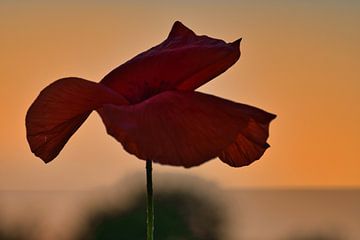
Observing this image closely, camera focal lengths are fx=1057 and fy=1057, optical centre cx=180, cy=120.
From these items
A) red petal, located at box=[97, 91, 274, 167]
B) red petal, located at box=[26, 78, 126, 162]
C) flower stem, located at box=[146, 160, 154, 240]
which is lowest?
flower stem, located at box=[146, 160, 154, 240]

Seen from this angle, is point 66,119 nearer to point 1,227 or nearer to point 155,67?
point 155,67

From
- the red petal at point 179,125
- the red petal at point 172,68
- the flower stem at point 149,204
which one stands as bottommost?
the flower stem at point 149,204

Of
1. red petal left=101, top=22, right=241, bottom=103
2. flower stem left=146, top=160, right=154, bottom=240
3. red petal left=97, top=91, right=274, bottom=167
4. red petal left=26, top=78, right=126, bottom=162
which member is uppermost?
red petal left=101, top=22, right=241, bottom=103

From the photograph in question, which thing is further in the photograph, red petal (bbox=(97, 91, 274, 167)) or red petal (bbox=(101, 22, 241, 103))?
red petal (bbox=(101, 22, 241, 103))

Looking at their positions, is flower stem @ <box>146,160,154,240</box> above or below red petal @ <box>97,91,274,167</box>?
below

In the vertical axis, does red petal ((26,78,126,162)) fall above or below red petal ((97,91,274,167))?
above

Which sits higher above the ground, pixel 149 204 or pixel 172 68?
pixel 172 68

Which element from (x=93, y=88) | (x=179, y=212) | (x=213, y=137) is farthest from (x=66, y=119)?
(x=179, y=212)
